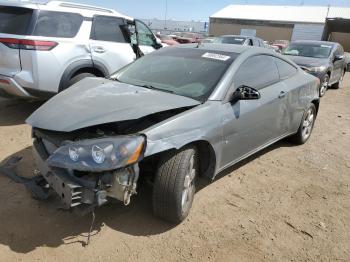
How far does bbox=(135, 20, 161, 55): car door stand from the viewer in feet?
25.7

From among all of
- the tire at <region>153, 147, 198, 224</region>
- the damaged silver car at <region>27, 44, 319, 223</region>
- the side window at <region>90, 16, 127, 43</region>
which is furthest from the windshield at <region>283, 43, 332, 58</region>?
the tire at <region>153, 147, 198, 224</region>

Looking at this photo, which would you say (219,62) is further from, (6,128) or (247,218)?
(6,128)

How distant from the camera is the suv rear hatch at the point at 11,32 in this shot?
5.54 m

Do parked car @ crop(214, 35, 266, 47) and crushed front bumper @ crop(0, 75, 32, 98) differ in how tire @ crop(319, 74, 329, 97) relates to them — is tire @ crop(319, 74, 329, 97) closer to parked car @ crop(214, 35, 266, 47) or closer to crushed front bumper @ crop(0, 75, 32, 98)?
parked car @ crop(214, 35, 266, 47)

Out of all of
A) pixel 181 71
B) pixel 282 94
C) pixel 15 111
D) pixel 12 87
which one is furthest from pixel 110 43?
pixel 282 94

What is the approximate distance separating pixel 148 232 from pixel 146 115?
3.46 feet

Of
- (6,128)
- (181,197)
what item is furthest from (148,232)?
(6,128)

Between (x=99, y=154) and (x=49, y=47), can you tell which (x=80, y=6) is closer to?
(x=49, y=47)

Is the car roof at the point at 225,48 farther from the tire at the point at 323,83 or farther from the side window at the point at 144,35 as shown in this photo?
the tire at the point at 323,83

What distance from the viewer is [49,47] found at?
224 inches

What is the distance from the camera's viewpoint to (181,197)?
3.20 m

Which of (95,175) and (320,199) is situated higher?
(95,175)

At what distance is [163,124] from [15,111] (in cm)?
452

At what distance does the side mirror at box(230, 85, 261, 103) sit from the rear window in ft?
11.9
